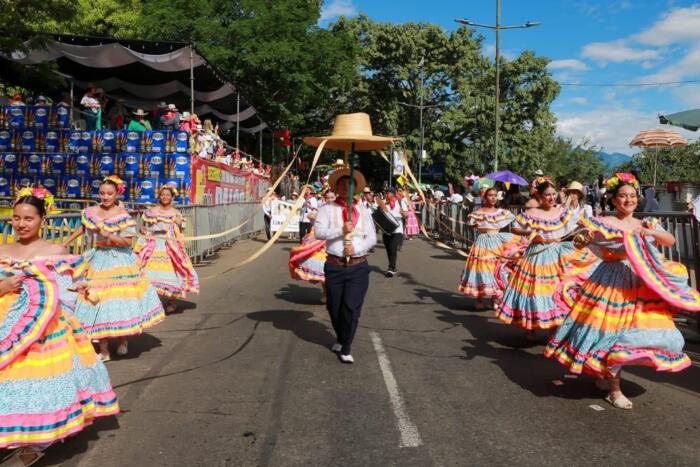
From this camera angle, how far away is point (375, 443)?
13.8 feet

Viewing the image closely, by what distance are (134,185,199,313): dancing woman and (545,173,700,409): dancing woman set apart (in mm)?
5320

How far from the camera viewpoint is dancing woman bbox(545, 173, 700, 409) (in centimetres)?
476

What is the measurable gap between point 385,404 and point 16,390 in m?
2.67

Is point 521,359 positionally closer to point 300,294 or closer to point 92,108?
point 300,294

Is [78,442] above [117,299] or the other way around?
the other way around

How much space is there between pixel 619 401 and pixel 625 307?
0.77 meters

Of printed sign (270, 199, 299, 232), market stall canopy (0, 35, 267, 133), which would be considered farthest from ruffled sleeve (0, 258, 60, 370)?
printed sign (270, 199, 299, 232)

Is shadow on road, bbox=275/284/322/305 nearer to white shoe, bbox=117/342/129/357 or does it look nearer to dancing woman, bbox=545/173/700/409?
white shoe, bbox=117/342/129/357

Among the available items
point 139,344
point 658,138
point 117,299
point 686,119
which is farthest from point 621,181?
point 658,138

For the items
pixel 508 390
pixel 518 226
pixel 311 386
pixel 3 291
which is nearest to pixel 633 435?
pixel 508 390

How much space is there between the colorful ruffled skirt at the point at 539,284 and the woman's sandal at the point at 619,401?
1765 mm

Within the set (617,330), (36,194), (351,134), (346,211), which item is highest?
(351,134)

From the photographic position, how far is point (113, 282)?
246 inches

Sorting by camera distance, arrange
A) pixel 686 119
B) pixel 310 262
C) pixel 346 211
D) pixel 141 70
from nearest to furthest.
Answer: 1. pixel 346 211
2. pixel 310 262
3. pixel 686 119
4. pixel 141 70
